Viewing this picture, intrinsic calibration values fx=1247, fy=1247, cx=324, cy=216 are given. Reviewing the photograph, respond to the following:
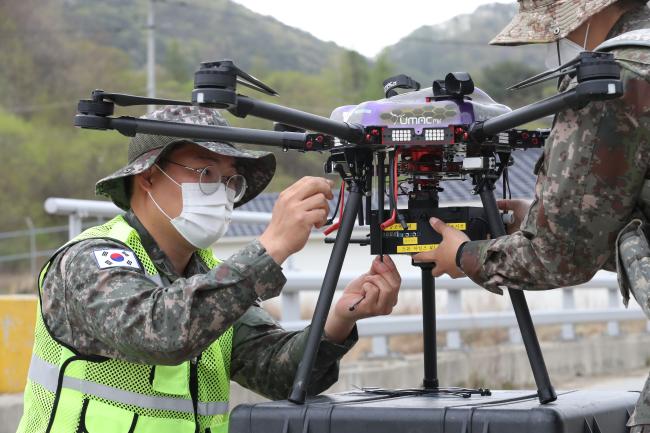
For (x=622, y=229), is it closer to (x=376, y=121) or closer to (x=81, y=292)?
(x=376, y=121)

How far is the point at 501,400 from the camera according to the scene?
3.87 metres

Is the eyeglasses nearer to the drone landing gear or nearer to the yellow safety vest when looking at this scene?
the yellow safety vest

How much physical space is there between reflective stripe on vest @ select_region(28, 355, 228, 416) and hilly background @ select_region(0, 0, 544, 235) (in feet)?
75.2

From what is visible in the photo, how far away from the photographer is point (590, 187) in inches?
139

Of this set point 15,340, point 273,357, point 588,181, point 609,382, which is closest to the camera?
point 588,181

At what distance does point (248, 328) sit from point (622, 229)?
5.86ft

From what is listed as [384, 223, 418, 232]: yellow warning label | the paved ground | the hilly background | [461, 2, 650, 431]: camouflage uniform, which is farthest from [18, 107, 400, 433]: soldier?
the hilly background

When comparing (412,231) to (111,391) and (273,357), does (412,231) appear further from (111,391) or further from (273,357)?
(111,391)

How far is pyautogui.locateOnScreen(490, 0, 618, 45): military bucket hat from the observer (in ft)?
12.2

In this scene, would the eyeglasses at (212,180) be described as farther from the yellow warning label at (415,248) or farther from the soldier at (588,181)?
the soldier at (588,181)

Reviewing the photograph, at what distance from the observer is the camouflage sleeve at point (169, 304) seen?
3.93 meters

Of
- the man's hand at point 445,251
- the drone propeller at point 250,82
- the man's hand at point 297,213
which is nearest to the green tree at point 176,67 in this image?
the man's hand at point 297,213

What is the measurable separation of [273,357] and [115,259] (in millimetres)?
829

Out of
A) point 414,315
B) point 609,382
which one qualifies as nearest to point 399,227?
point 414,315
